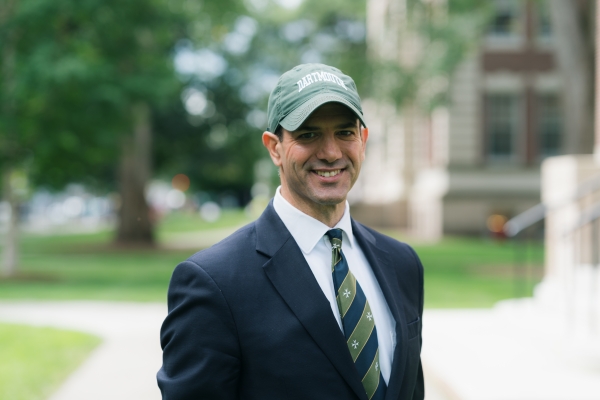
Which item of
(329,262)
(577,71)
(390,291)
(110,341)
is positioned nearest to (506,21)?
(577,71)

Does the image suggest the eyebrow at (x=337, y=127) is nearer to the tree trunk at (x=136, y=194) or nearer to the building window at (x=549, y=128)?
the tree trunk at (x=136, y=194)

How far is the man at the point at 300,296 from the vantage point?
211cm

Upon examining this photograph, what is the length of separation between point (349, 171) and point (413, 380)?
28.2 inches

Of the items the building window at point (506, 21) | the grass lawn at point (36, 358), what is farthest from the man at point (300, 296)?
the building window at point (506, 21)

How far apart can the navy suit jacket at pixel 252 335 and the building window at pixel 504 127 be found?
83.8ft

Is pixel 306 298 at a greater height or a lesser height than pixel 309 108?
lesser

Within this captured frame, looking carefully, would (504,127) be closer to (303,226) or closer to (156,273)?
(156,273)

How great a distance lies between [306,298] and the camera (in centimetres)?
217

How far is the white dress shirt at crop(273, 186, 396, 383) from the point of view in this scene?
2.31m

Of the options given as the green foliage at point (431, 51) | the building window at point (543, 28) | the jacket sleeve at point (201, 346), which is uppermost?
the building window at point (543, 28)

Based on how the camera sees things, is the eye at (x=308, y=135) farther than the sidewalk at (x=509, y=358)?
No

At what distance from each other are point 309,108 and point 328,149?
185 mm

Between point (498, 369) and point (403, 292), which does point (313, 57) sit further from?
point (403, 292)

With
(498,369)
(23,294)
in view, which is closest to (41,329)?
(23,294)
